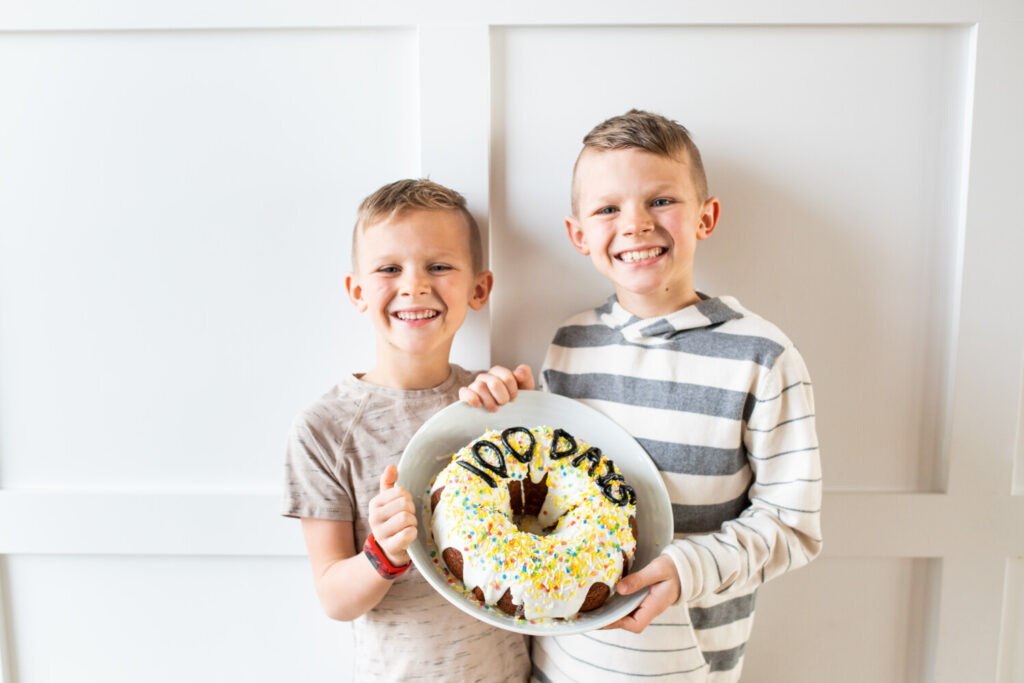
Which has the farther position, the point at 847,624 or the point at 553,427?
the point at 847,624

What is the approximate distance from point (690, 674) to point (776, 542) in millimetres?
252

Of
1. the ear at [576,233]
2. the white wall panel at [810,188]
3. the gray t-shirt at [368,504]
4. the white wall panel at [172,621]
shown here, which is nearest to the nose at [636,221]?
the ear at [576,233]

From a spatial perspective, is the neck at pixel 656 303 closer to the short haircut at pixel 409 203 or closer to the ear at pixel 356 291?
the short haircut at pixel 409 203

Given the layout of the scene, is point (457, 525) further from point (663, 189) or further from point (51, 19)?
point (51, 19)

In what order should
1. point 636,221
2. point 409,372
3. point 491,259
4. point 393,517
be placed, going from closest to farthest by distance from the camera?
point 393,517
point 636,221
point 409,372
point 491,259

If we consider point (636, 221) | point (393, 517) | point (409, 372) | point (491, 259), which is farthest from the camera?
point (491, 259)

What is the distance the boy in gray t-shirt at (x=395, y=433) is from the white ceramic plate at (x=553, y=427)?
0.20 feet

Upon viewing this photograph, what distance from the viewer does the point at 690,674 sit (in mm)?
970

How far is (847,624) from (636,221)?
3.00 feet

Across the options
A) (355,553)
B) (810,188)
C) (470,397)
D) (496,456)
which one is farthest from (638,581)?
(810,188)

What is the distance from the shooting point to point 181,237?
1.19 meters

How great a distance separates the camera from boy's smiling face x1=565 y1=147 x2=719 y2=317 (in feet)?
3.16

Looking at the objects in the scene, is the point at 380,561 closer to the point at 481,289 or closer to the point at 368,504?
the point at 368,504

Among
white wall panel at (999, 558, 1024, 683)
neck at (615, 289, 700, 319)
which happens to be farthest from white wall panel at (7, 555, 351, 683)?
white wall panel at (999, 558, 1024, 683)
